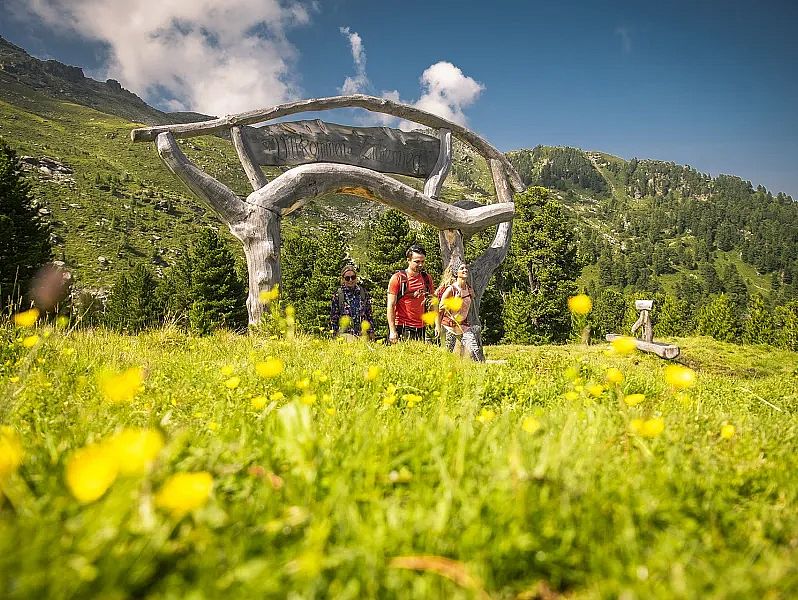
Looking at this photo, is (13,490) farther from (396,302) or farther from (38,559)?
(396,302)

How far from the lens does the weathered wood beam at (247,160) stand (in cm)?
852

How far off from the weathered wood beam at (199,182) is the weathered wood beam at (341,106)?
29 centimetres

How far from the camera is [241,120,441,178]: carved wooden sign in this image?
884cm

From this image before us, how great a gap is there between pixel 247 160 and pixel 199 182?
1269 millimetres

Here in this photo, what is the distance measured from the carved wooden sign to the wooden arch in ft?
0.69

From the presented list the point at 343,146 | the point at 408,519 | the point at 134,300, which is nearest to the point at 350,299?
the point at 343,146

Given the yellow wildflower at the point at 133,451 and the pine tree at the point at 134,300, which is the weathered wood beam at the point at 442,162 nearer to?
the yellow wildflower at the point at 133,451

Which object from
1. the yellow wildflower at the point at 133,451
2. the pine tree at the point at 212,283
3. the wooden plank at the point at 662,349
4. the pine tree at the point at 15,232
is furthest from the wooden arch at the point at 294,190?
the pine tree at the point at 212,283

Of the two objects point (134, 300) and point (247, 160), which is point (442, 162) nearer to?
point (247, 160)

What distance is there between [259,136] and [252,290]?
3.12 metres

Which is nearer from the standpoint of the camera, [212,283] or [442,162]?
[442,162]

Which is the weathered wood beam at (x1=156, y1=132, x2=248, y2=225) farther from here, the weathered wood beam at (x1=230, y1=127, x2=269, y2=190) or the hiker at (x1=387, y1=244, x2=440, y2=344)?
the hiker at (x1=387, y1=244, x2=440, y2=344)

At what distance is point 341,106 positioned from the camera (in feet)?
30.1

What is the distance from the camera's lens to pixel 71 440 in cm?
180
